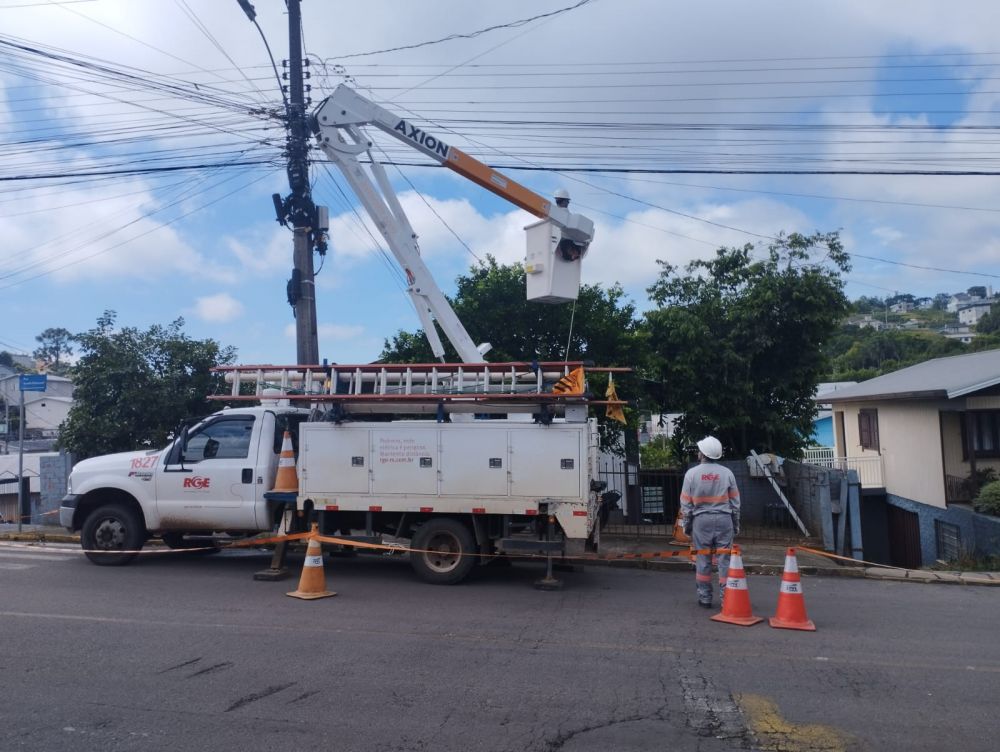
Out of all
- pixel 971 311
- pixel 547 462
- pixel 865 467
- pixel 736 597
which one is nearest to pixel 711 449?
pixel 736 597

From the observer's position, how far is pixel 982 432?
56.2 feet

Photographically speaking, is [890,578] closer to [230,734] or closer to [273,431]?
[273,431]

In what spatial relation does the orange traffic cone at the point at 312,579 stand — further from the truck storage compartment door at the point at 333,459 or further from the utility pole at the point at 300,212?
the utility pole at the point at 300,212

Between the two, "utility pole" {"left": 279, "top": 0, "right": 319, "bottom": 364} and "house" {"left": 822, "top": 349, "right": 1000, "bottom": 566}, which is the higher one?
"utility pole" {"left": 279, "top": 0, "right": 319, "bottom": 364}

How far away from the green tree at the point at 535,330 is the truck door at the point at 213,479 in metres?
5.95

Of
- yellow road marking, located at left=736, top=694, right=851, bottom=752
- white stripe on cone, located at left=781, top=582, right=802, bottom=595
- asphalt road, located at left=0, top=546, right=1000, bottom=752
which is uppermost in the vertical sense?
white stripe on cone, located at left=781, top=582, right=802, bottom=595

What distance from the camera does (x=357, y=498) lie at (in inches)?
376

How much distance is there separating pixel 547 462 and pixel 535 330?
7318 millimetres

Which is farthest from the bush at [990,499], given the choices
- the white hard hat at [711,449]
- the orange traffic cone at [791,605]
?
the orange traffic cone at [791,605]

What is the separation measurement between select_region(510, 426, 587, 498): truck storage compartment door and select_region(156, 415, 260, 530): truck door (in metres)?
3.27

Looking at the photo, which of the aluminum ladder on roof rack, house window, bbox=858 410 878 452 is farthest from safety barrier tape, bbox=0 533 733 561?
house window, bbox=858 410 878 452

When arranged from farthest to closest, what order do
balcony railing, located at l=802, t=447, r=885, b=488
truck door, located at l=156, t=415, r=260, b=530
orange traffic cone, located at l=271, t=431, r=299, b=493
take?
balcony railing, located at l=802, t=447, r=885, b=488, truck door, located at l=156, t=415, r=260, b=530, orange traffic cone, located at l=271, t=431, r=299, b=493

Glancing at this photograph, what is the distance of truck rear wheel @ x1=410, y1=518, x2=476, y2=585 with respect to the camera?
30.8ft

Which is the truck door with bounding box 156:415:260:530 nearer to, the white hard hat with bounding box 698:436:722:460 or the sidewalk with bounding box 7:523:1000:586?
the sidewalk with bounding box 7:523:1000:586
